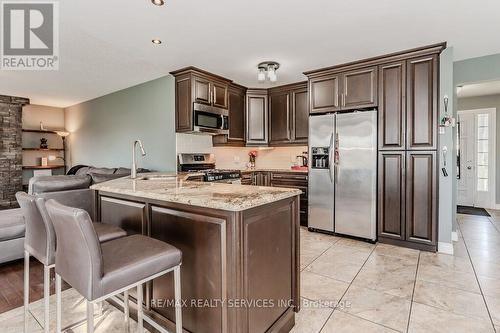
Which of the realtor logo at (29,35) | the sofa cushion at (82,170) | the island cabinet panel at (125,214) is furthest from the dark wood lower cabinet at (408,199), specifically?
the sofa cushion at (82,170)

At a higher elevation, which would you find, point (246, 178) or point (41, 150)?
point (41, 150)

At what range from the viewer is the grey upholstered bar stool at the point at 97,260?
3.88 ft

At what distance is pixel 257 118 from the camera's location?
5098mm

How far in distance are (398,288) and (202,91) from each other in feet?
11.4

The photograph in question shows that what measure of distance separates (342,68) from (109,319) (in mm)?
3873

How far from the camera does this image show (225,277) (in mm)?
1431

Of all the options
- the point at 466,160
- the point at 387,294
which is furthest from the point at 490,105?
the point at 387,294

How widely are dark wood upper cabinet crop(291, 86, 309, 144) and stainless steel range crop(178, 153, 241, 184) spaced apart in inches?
49.6

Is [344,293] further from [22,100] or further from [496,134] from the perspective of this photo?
[22,100]

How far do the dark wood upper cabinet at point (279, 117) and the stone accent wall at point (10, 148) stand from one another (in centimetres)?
535

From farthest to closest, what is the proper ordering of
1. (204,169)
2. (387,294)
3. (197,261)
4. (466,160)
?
1. (466,160)
2. (204,169)
3. (387,294)
4. (197,261)

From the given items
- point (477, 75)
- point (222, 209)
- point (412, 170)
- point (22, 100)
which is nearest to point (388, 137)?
point (412, 170)

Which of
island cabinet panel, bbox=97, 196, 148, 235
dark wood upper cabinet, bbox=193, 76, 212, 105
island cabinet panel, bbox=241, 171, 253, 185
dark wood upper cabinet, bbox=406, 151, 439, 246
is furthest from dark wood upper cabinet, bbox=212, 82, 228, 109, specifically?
dark wood upper cabinet, bbox=406, 151, 439, 246

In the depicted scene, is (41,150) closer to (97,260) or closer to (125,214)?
(125,214)
